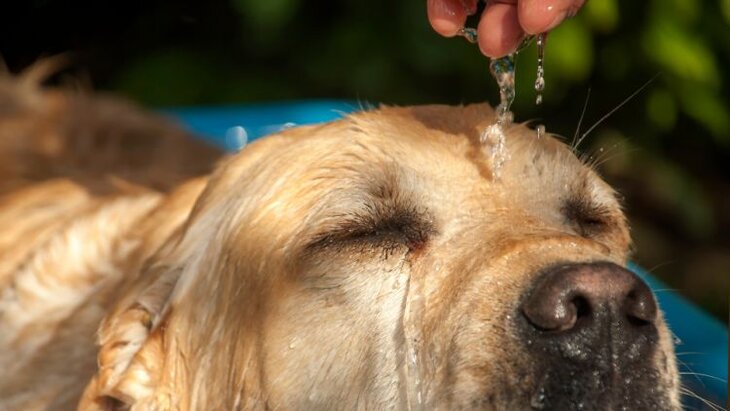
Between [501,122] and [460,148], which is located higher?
[501,122]

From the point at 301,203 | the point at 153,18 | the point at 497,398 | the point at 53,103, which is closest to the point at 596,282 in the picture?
the point at 497,398

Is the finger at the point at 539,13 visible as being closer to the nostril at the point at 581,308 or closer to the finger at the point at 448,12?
the finger at the point at 448,12

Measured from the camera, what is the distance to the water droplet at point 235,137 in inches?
218

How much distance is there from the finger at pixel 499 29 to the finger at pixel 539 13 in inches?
3.5

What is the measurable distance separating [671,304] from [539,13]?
2.17m

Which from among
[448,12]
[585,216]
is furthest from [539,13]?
[585,216]

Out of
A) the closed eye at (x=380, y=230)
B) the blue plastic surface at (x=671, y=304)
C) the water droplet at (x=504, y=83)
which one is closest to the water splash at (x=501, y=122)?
the water droplet at (x=504, y=83)

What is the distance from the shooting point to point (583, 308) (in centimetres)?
233

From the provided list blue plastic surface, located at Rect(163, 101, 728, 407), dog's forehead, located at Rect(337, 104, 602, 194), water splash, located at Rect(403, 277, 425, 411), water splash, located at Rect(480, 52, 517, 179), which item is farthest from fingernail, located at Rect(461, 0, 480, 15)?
water splash, located at Rect(403, 277, 425, 411)

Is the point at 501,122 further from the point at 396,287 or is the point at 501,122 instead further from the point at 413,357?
the point at 413,357

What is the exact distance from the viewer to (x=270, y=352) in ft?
8.73

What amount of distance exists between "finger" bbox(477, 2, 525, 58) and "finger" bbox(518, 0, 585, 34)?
89 millimetres

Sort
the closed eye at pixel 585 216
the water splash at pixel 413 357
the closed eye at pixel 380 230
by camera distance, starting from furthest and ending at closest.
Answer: the closed eye at pixel 585 216
the closed eye at pixel 380 230
the water splash at pixel 413 357

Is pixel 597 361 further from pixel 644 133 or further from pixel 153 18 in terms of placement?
pixel 153 18
